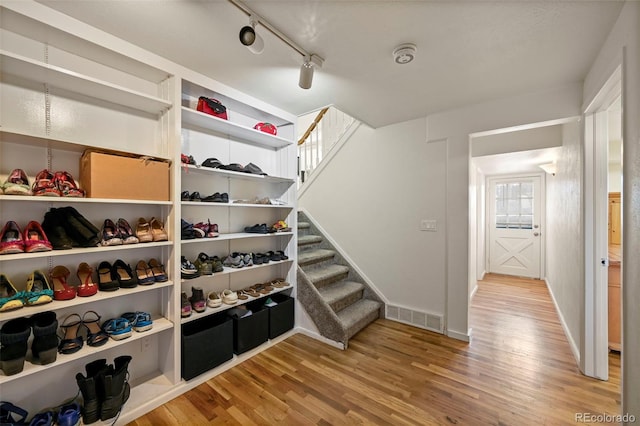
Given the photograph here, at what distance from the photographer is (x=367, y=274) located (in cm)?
343

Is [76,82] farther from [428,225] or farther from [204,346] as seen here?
[428,225]

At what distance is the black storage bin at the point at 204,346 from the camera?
1919 mm

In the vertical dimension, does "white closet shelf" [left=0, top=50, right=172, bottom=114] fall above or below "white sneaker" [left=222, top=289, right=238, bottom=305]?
above

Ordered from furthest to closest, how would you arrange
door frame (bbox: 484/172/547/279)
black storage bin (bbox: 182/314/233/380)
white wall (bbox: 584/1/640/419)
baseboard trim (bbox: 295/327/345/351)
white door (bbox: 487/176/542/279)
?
white door (bbox: 487/176/542/279), door frame (bbox: 484/172/547/279), baseboard trim (bbox: 295/327/345/351), black storage bin (bbox: 182/314/233/380), white wall (bbox: 584/1/640/419)

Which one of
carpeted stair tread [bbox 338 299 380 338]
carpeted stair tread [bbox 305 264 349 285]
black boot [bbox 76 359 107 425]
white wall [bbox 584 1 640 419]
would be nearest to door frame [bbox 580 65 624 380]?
white wall [bbox 584 1 640 419]

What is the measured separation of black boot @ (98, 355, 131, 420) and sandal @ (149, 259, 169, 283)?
54 centimetres

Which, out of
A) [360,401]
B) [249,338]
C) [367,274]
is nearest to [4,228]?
[249,338]

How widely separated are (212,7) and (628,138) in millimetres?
2284

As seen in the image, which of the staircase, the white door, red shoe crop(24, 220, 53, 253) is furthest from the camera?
the white door

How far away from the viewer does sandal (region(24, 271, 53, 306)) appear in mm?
1360

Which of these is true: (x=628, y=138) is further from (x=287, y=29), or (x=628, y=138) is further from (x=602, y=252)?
(x=287, y=29)

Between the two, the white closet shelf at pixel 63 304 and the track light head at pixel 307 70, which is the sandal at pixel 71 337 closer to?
the white closet shelf at pixel 63 304

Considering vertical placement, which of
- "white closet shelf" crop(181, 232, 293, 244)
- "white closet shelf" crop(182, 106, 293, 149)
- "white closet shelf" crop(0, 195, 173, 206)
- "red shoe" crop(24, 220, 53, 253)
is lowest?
"white closet shelf" crop(181, 232, 293, 244)

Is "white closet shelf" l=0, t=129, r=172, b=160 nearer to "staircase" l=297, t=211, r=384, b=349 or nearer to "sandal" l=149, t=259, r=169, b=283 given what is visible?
"sandal" l=149, t=259, r=169, b=283
